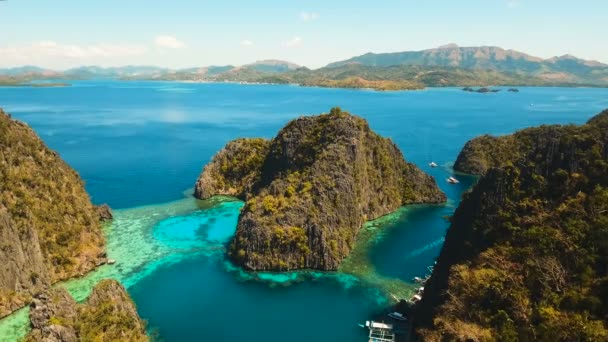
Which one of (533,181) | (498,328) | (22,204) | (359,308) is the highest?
(533,181)

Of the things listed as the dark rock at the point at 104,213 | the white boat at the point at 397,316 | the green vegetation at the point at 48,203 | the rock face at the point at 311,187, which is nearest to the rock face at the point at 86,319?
the green vegetation at the point at 48,203

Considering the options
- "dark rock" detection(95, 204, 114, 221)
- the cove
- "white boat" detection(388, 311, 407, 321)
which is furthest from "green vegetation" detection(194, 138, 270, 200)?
"white boat" detection(388, 311, 407, 321)

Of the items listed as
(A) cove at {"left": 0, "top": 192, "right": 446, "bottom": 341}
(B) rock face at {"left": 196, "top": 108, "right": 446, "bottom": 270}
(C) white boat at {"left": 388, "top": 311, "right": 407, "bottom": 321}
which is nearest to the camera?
(A) cove at {"left": 0, "top": 192, "right": 446, "bottom": 341}

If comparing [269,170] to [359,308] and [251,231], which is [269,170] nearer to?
→ [251,231]

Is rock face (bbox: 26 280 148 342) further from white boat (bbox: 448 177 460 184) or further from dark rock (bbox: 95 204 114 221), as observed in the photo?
white boat (bbox: 448 177 460 184)

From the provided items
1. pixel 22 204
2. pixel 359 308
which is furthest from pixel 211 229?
pixel 359 308
